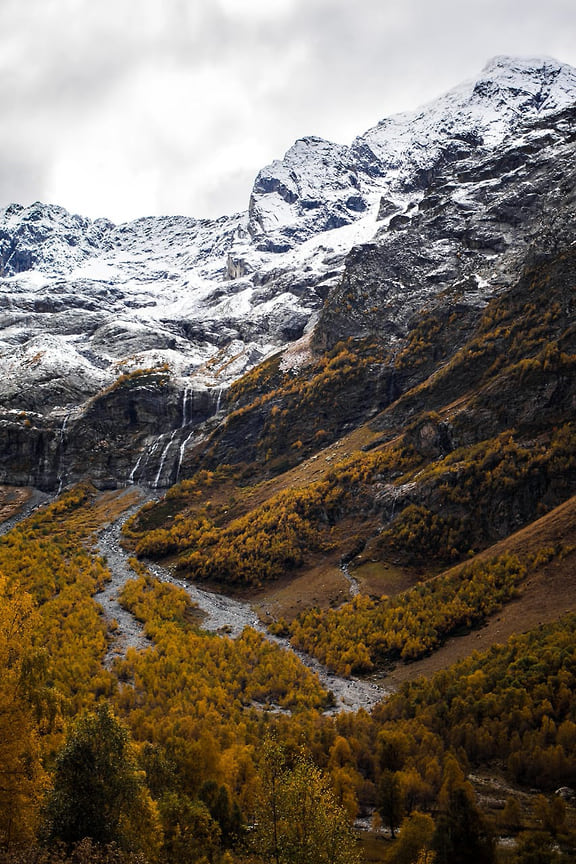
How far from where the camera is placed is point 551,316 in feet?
310

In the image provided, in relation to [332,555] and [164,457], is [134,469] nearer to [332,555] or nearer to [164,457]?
[164,457]

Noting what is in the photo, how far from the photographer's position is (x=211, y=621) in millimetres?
73562

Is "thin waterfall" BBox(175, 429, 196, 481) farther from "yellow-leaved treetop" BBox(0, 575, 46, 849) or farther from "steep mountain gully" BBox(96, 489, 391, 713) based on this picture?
"yellow-leaved treetop" BBox(0, 575, 46, 849)

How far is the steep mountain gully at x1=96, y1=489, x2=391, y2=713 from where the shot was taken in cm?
5434

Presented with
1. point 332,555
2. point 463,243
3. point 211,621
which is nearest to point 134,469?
A: point 332,555

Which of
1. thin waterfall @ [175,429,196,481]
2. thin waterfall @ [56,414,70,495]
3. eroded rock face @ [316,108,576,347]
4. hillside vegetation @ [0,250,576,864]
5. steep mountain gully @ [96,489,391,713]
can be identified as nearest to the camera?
hillside vegetation @ [0,250,576,864]

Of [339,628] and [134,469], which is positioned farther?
[134,469]

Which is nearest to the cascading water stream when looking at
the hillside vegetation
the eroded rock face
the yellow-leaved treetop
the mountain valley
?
the mountain valley

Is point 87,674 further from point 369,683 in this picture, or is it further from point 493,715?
point 493,715

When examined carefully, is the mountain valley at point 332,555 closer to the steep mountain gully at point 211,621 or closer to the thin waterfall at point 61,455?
the steep mountain gully at point 211,621

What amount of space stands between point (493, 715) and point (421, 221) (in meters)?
148

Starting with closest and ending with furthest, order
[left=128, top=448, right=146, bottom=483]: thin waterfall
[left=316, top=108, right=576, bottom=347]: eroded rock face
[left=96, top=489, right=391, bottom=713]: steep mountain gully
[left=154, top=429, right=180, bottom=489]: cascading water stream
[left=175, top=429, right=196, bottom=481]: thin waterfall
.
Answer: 1. [left=96, top=489, right=391, bottom=713]: steep mountain gully
2. [left=316, top=108, right=576, bottom=347]: eroded rock face
3. [left=154, top=429, right=180, bottom=489]: cascading water stream
4. [left=175, top=429, right=196, bottom=481]: thin waterfall
5. [left=128, top=448, right=146, bottom=483]: thin waterfall

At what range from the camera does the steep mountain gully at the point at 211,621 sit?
178 ft

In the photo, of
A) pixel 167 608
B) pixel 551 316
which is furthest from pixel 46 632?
pixel 551 316
